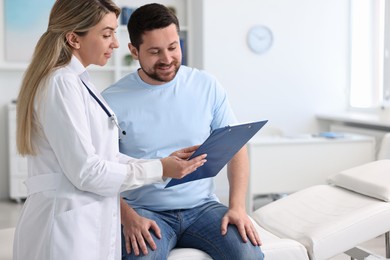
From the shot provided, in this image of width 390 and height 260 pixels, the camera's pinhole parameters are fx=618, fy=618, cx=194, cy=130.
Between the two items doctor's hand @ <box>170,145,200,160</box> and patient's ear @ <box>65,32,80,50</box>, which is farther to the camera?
doctor's hand @ <box>170,145,200,160</box>

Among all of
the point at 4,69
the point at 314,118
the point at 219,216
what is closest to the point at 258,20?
the point at 314,118

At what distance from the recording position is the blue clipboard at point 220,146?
175 centimetres

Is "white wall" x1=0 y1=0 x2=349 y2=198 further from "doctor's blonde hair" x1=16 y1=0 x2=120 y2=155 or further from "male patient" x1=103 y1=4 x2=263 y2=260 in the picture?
"doctor's blonde hair" x1=16 y1=0 x2=120 y2=155

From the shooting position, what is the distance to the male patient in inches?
77.8

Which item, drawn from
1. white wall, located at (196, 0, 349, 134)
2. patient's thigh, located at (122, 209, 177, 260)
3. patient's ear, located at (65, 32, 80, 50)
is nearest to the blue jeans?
patient's thigh, located at (122, 209, 177, 260)

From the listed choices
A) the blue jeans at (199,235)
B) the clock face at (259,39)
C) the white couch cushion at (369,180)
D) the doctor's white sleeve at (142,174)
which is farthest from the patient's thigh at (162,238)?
the clock face at (259,39)

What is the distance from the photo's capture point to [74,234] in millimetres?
1645

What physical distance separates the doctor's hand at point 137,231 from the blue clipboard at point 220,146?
16 cm

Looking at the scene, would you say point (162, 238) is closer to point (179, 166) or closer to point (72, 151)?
point (179, 166)

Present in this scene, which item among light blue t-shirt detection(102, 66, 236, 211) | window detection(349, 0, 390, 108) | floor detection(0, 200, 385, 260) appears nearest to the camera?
light blue t-shirt detection(102, 66, 236, 211)

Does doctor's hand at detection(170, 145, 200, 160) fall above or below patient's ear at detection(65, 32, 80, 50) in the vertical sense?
below

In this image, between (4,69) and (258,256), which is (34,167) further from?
(4,69)

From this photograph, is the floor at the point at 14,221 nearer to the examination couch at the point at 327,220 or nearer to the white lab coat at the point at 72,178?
the examination couch at the point at 327,220

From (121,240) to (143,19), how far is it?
2.38 ft
